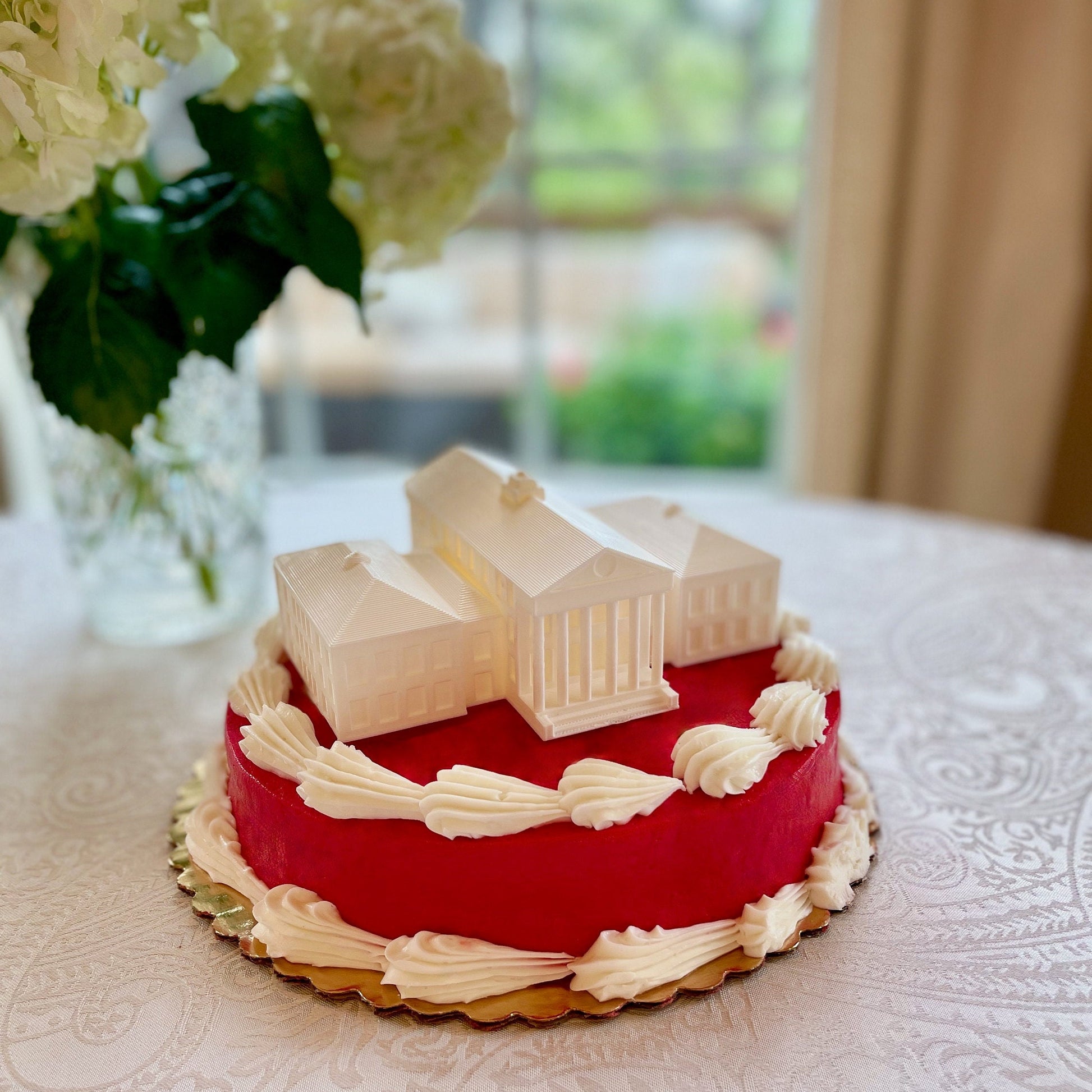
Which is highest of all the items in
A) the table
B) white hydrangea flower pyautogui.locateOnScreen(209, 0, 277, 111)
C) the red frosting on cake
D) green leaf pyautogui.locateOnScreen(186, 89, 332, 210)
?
white hydrangea flower pyautogui.locateOnScreen(209, 0, 277, 111)

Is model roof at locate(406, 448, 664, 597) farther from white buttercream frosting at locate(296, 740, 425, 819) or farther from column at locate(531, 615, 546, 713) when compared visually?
white buttercream frosting at locate(296, 740, 425, 819)

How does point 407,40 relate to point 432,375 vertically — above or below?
above

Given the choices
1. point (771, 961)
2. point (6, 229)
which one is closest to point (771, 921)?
point (771, 961)

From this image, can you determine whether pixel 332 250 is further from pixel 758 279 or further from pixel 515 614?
pixel 758 279

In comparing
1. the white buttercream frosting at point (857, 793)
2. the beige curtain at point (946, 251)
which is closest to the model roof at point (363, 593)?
the white buttercream frosting at point (857, 793)

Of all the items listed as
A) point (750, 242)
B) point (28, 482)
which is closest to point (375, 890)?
point (750, 242)

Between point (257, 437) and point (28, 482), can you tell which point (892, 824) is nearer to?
point (257, 437)

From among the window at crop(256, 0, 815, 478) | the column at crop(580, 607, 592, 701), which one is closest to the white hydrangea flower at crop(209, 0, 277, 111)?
the column at crop(580, 607, 592, 701)
